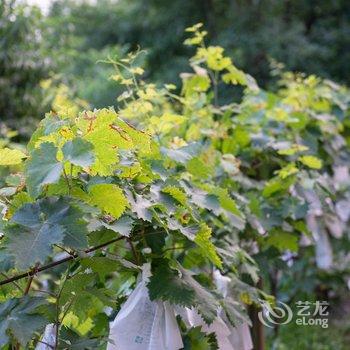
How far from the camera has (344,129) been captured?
3080 mm

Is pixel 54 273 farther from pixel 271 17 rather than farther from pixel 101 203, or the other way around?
pixel 271 17

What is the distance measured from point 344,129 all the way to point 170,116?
5.47ft

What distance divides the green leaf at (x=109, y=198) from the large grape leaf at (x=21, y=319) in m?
0.18

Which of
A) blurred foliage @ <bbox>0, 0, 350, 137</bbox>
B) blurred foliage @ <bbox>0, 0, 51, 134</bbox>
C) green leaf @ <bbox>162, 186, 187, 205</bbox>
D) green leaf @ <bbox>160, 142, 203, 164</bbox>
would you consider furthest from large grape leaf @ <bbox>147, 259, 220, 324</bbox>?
blurred foliage @ <bbox>0, 0, 350, 137</bbox>

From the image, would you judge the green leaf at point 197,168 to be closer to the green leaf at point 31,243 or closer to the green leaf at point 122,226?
the green leaf at point 122,226

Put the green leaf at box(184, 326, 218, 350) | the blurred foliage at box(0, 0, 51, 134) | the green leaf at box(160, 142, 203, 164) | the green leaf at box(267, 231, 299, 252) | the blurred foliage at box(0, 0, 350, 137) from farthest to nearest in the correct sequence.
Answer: the blurred foliage at box(0, 0, 350, 137) < the blurred foliage at box(0, 0, 51, 134) < the green leaf at box(267, 231, 299, 252) < the green leaf at box(160, 142, 203, 164) < the green leaf at box(184, 326, 218, 350)

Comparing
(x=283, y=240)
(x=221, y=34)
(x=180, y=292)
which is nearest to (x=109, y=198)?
(x=180, y=292)

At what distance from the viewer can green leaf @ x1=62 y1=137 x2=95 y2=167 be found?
3.15 ft

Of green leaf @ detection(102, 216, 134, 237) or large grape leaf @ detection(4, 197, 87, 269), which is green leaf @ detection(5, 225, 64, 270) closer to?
large grape leaf @ detection(4, 197, 87, 269)

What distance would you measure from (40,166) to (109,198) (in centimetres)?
14

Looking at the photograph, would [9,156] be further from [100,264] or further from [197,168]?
[197,168]

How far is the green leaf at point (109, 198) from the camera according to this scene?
107 cm

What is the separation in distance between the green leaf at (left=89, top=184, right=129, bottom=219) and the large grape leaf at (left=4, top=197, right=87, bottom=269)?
0.22ft

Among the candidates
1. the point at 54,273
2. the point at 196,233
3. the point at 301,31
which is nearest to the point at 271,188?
the point at 196,233
